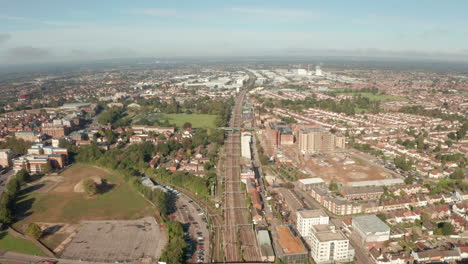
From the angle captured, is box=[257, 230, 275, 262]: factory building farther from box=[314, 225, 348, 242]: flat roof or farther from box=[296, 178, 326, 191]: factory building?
box=[296, 178, 326, 191]: factory building

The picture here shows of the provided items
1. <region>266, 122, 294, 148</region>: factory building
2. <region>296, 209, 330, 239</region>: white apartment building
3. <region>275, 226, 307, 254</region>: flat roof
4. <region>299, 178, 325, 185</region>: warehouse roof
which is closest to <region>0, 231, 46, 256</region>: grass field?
<region>275, 226, 307, 254</region>: flat roof

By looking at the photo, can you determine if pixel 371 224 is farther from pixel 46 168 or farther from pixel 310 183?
pixel 46 168

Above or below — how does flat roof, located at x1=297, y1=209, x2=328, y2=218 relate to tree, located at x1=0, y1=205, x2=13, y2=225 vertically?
above

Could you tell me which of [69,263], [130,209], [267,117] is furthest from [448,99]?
[69,263]

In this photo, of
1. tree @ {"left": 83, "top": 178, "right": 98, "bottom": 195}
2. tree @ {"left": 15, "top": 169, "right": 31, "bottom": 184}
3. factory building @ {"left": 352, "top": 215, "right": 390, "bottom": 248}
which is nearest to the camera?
factory building @ {"left": 352, "top": 215, "right": 390, "bottom": 248}

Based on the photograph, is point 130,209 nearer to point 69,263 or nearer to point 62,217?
point 62,217
